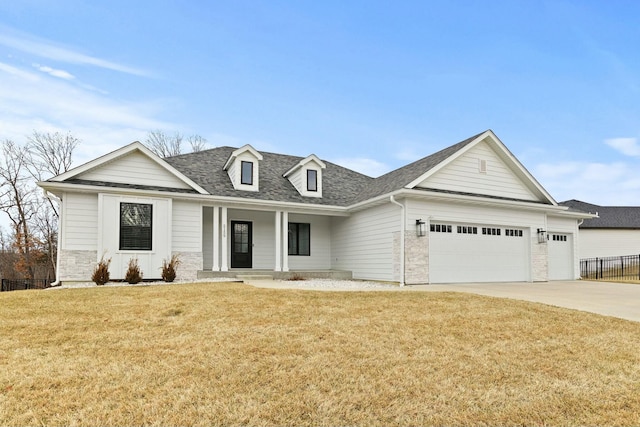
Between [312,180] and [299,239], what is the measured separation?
2.63 metres

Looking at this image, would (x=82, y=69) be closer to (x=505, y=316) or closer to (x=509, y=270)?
(x=505, y=316)

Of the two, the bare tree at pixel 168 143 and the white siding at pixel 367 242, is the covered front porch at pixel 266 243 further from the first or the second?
the bare tree at pixel 168 143

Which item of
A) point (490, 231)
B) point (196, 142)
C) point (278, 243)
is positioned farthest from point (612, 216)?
point (196, 142)

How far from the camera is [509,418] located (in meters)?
3.17

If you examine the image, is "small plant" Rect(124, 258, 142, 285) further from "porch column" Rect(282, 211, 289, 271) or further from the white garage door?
the white garage door

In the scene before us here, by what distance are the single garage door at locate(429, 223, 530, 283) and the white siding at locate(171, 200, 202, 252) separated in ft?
26.6

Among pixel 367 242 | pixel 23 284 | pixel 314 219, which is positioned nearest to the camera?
pixel 367 242

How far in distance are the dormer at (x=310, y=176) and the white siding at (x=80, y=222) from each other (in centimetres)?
766

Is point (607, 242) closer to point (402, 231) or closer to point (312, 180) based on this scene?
point (402, 231)

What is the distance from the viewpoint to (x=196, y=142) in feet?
108

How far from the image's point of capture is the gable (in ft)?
47.0

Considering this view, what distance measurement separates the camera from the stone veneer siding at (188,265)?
43.7 ft

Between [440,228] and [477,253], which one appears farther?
[477,253]

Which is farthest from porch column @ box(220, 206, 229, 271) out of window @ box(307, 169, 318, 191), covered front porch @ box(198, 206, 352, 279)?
window @ box(307, 169, 318, 191)
